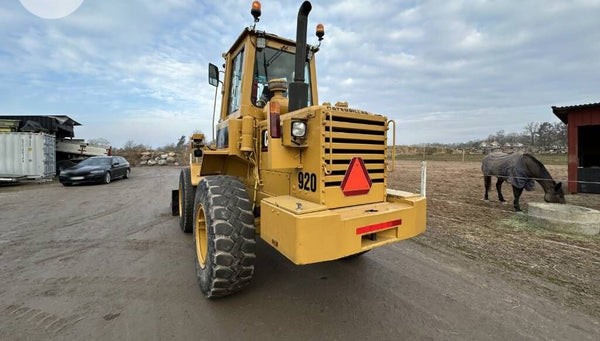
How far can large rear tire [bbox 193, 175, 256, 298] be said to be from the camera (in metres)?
2.69

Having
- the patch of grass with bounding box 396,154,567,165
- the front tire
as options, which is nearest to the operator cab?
the front tire

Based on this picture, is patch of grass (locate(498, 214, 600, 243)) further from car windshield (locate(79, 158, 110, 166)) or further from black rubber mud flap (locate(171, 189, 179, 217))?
car windshield (locate(79, 158, 110, 166))

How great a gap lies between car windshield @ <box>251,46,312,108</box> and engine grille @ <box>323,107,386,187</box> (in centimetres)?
131

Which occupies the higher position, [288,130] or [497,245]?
[288,130]

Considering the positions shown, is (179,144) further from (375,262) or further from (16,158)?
(375,262)

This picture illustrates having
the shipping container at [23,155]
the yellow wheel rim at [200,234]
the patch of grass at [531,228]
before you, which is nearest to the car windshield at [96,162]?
the shipping container at [23,155]

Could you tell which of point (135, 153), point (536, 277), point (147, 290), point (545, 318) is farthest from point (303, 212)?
point (135, 153)

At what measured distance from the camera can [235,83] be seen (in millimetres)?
4262

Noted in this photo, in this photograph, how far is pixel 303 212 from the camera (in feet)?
7.55

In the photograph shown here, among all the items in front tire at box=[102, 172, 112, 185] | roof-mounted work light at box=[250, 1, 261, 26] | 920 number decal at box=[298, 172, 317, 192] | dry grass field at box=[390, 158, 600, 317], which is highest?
roof-mounted work light at box=[250, 1, 261, 26]

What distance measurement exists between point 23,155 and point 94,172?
4.24 meters

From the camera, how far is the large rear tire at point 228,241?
269 centimetres

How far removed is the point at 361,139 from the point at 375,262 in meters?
1.98

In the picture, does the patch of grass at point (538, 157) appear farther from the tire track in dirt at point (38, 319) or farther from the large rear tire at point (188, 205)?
the tire track in dirt at point (38, 319)
